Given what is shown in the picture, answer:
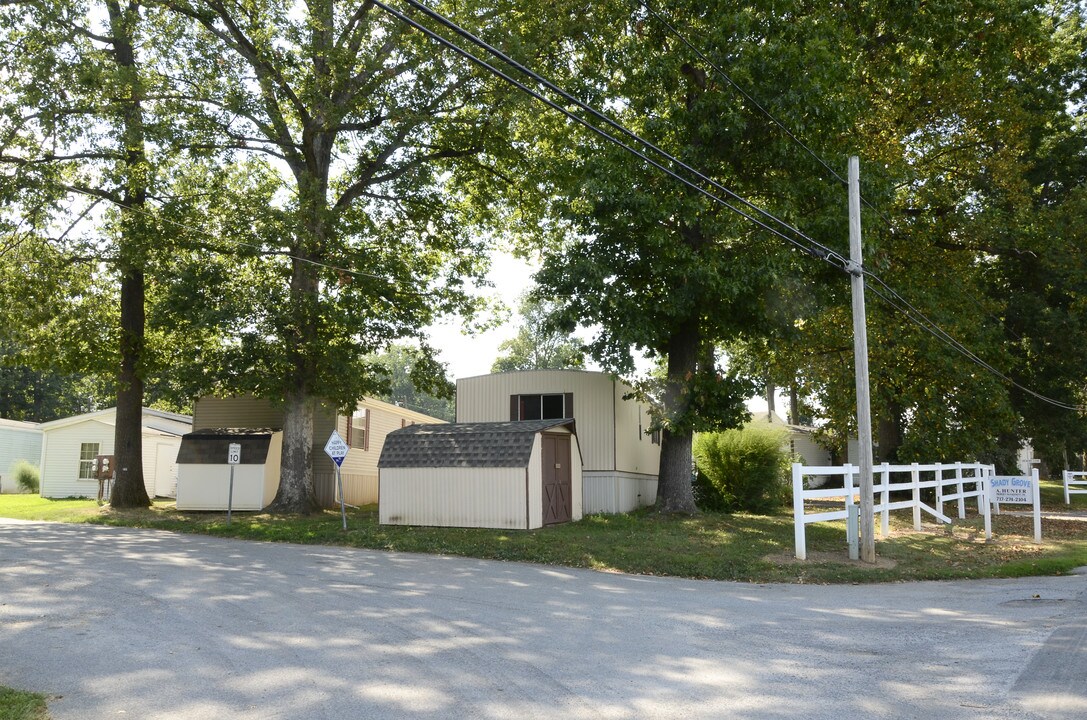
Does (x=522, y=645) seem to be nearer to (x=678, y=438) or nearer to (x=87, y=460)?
(x=678, y=438)

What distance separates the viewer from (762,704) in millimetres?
5473

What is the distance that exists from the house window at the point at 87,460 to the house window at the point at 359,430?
11028 millimetres

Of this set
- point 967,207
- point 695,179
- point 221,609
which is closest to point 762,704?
point 221,609

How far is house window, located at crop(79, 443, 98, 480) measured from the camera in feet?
105

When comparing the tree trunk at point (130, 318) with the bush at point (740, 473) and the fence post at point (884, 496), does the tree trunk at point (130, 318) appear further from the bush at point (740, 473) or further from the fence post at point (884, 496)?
the fence post at point (884, 496)

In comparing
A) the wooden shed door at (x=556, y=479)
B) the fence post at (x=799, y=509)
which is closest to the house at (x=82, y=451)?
the wooden shed door at (x=556, y=479)

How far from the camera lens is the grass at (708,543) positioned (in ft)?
42.4

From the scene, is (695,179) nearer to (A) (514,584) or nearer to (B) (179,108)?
(A) (514,584)

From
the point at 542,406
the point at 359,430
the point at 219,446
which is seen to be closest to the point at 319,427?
the point at 359,430

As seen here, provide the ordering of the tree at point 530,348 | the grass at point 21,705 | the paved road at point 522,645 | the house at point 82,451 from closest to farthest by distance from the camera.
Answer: the grass at point 21,705 < the paved road at point 522,645 < the house at point 82,451 < the tree at point 530,348

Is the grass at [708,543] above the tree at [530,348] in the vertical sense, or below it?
below

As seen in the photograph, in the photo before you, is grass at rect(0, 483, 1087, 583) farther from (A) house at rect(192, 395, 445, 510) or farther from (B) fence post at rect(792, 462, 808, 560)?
(A) house at rect(192, 395, 445, 510)

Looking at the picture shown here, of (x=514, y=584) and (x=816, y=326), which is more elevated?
(x=816, y=326)

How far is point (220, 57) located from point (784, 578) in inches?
722
